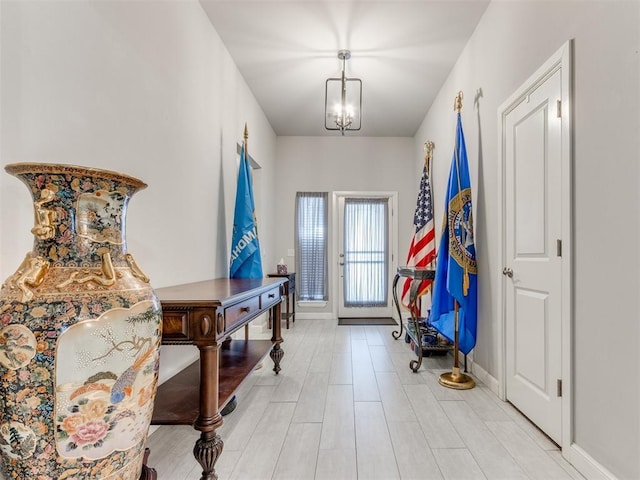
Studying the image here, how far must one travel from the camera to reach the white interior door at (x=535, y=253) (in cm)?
199

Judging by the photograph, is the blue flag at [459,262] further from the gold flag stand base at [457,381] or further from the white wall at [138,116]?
the white wall at [138,116]

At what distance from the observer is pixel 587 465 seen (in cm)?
168

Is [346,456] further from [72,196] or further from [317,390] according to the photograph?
[72,196]

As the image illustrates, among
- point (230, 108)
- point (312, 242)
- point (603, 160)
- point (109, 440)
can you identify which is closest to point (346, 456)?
point (109, 440)

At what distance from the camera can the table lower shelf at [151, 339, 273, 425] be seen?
1628mm

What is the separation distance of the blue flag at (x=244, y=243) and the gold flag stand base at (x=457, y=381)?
1726mm

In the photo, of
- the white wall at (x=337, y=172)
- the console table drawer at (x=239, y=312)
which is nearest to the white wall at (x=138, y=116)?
the console table drawer at (x=239, y=312)

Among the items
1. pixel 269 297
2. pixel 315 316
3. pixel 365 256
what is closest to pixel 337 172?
pixel 365 256

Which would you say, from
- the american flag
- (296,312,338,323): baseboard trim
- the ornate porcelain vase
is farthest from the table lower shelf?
(296,312,338,323): baseboard trim

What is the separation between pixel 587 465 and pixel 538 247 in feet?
3.62

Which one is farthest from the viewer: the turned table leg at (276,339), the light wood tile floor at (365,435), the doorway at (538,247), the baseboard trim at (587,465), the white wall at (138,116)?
the turned table leg at (276,339)

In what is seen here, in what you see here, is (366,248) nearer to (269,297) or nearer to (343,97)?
(343,97)

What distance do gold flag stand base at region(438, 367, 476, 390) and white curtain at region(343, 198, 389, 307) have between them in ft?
10.2

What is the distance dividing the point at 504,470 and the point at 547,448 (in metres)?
0.38
